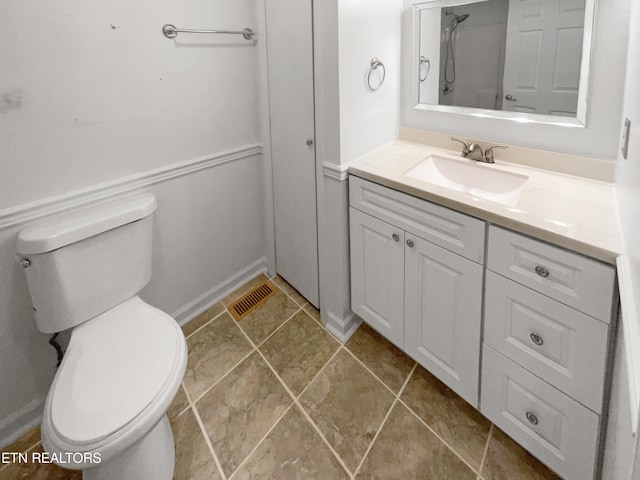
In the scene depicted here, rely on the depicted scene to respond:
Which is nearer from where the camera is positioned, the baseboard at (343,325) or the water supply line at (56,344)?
the water supply line at (56,344)

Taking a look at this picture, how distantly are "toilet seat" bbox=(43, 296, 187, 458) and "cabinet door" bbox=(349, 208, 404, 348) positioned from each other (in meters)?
0.82

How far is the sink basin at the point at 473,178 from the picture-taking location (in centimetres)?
140

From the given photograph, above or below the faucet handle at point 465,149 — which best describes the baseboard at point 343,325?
below

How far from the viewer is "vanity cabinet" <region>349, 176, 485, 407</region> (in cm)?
125

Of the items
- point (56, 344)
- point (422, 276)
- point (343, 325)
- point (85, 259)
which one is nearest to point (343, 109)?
point (422, 276)

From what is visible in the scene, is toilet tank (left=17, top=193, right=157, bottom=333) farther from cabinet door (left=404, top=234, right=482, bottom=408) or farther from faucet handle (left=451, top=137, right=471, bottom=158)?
faucet handle (left=451, top=137, right=471, bottom=158)

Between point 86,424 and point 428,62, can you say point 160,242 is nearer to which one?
point 86,424

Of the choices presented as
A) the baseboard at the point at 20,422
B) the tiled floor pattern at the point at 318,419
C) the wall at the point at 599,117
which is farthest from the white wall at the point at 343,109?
the baseboard at the point at 20,422

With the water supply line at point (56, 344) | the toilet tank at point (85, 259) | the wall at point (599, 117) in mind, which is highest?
the wall at point (599, 117)

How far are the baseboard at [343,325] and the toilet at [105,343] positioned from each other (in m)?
0.81

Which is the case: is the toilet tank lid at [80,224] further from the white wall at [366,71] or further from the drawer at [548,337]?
the drawer at [548,337]

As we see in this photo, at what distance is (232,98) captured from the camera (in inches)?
74.0

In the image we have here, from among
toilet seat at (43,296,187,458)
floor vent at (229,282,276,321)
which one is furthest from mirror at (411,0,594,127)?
toilet seat at (43,296,187,458)

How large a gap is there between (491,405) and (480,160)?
95 centimetres
